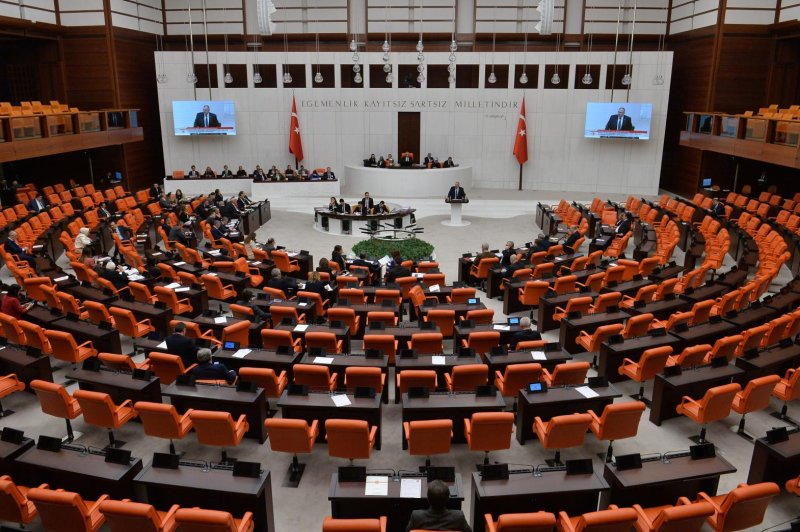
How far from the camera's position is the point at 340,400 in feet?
24.2

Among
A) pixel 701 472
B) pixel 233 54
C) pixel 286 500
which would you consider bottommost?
pixel 286 500

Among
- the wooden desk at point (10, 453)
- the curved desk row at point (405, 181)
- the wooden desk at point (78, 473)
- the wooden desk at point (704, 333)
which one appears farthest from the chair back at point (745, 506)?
the curved desk row at point (405, 181)

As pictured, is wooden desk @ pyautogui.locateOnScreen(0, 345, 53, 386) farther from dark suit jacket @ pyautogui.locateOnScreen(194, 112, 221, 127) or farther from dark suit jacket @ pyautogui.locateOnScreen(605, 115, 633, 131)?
dark suit jacket @ pyautogui.locateOnScreen(605, 115, 633, 131)

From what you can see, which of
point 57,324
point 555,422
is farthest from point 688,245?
point 57,324

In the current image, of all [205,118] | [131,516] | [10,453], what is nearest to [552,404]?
[131,516]

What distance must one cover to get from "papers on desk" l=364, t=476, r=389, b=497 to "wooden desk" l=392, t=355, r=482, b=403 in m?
2.74

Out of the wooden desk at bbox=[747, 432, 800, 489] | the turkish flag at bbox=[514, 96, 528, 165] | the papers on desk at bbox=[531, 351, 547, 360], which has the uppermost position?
the turkish flag at bbox=[514, 96, 528, 165]

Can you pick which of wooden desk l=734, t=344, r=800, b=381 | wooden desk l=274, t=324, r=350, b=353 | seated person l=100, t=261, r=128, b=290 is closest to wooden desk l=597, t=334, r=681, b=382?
wooden desk l=734, t=344, r=800, b=381

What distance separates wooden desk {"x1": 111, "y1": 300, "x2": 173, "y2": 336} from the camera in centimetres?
1062

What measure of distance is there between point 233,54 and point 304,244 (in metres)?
12.7

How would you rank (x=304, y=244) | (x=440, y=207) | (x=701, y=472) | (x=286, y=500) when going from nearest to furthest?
(x=701, y=472) → (x=286, y=500) → (x=304, y=244) → (x=440, y=207)

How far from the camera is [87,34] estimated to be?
2403cm

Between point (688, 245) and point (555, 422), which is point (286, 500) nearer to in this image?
point (555, 422)

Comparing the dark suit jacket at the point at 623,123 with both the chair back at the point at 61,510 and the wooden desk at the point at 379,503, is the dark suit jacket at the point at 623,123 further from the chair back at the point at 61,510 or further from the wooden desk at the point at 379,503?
the chair back at the point at 61,510
